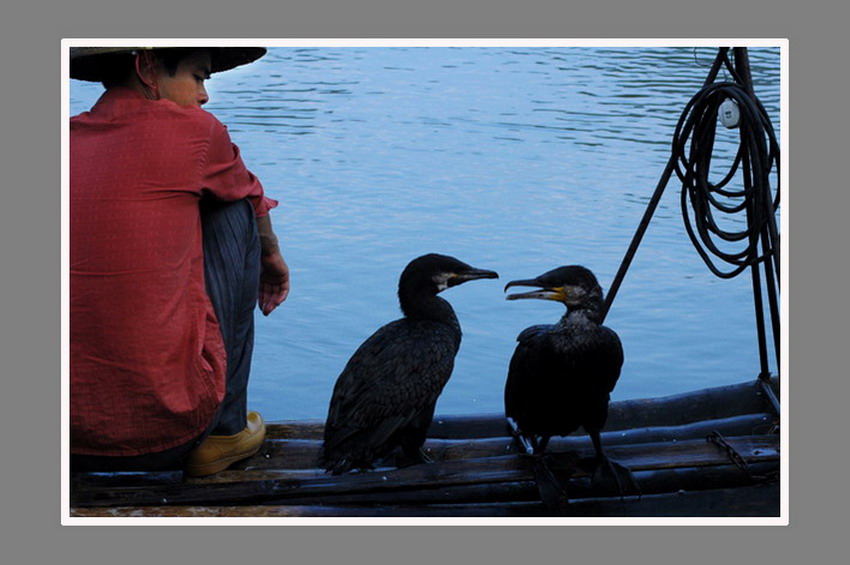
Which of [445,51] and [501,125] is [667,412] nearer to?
[501,125]

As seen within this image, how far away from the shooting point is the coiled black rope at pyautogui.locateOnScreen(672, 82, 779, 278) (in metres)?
4.66

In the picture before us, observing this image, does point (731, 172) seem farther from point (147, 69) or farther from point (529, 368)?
point (147, 69)

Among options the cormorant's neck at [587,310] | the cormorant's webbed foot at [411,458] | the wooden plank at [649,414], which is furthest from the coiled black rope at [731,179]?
the cormorant's webbed foot at [411,458]

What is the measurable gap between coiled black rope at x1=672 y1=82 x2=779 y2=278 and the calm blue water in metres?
0.16

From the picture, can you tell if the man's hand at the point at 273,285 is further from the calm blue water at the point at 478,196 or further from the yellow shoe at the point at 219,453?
the yellow shoe at the point at 219,453

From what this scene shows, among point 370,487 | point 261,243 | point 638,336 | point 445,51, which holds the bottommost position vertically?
point 370,487

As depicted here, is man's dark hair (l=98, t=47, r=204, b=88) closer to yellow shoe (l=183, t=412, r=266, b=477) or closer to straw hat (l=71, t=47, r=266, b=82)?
straw hat (l=71, t=47, r=266, b=82)

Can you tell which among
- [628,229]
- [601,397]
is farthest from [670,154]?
[601,397]

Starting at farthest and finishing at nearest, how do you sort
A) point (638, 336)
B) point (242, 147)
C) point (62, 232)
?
point (638, 336) → point (242, 147) → point (62, 232)

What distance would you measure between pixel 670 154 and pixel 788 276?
0.89 meters

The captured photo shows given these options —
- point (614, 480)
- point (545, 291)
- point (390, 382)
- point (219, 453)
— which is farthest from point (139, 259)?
point (614, 480)

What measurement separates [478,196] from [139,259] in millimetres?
1465

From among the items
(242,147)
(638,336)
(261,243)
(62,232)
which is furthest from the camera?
(638,336)

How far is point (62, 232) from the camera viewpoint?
13.7ft
